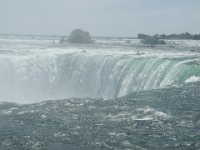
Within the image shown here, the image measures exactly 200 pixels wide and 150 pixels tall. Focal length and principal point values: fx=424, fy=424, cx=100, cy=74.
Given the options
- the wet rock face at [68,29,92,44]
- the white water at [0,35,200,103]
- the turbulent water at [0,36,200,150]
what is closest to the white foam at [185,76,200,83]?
the turbulent water at [0,36,200,150]

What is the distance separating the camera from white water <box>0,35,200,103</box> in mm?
27641

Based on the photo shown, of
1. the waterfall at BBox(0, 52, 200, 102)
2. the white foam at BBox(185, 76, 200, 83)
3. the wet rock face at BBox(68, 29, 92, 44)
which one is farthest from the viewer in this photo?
the wet rock face at BBox(68, 29, 92, 44)

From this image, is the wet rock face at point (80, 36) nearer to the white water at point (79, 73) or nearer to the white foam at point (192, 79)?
the white water at point (79, 73)

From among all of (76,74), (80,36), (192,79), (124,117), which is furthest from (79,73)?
(80,36)

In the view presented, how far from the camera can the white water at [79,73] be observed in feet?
90.7

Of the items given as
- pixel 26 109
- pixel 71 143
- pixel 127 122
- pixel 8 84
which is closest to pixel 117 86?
pixel 8 84

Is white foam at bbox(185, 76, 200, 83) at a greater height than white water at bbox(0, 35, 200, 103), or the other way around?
white foam at bbox(185, 76, 200, 83)

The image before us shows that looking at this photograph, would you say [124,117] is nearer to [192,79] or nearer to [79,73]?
[192,79]

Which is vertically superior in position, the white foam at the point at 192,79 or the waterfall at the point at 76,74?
the white foam at the point at 192,79

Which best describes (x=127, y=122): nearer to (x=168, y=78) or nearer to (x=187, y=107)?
(x=187, y=107)

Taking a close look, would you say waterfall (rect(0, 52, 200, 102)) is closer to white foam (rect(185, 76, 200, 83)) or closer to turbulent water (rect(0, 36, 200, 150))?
turbulent water (rect(0, 36, 200, 150))

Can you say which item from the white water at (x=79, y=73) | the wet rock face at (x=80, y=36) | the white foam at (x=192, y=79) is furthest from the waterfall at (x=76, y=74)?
the wet rock face at (x=80, y=36)

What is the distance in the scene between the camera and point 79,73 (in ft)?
115

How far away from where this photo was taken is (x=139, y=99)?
17172mm
